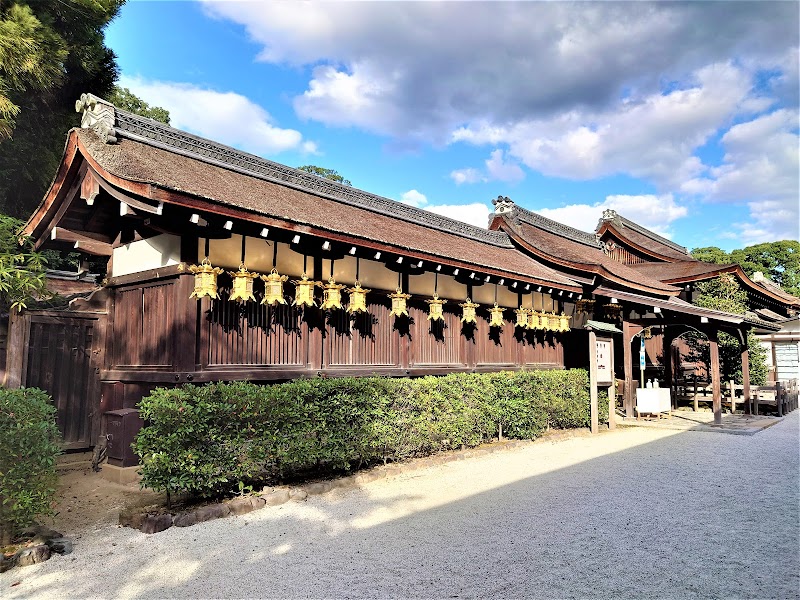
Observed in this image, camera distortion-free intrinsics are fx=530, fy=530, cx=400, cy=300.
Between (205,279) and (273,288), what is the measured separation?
39.5 inches

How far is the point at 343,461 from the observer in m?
6.90

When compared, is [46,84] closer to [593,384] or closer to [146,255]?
[146,255]

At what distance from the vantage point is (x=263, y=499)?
5910 millimetres

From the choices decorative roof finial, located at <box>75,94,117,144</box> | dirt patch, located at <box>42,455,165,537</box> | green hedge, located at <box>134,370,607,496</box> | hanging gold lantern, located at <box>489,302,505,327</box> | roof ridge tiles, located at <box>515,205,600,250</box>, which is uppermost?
roof ridge tiles, located at <box>515,205,600,250</box>

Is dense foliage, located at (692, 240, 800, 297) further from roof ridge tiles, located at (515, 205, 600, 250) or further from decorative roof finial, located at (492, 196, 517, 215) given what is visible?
decorative roof finial, located at (492, 196, 517, 215)

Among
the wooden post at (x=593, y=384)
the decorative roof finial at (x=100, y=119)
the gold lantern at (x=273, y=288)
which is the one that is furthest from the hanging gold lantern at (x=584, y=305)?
the decorative roof finial at (x=100, y=119)

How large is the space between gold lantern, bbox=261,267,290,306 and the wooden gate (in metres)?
2.89

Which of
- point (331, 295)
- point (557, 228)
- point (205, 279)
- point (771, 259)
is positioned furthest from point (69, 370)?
point (771, 259)

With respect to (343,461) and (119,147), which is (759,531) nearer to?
(343,461)

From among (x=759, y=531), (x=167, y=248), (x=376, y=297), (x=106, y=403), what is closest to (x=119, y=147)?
(x=167, y=248)

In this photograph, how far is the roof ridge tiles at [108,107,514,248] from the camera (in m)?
7.94

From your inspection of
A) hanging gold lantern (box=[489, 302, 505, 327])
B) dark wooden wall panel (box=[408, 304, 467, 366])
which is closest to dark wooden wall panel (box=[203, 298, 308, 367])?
dark wooden wall panel (box=[408, 304, 467, 366])

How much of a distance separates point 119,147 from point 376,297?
4377 mm

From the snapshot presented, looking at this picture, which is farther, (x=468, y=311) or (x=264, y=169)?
(x=468, y=311)
